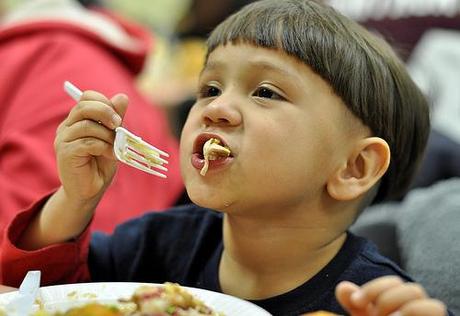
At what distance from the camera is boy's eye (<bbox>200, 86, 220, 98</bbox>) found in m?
0.98

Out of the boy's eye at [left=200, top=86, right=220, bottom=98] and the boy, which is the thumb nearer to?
the boy

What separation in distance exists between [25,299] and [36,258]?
0.75ft

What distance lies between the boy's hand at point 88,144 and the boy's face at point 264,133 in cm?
10

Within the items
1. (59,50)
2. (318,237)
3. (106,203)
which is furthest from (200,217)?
(59,50)

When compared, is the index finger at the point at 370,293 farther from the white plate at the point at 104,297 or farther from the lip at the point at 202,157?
the lip at the point at 202,157

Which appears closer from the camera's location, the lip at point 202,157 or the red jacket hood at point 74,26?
the lip at point 202,157

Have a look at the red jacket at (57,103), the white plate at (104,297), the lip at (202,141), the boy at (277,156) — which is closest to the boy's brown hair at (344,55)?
the boy at (277,156)

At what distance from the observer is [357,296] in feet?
2.34

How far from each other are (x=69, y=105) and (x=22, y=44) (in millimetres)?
298

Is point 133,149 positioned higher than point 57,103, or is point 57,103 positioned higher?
point 133,149

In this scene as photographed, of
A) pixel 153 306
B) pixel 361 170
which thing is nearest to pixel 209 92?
pixel 361 170

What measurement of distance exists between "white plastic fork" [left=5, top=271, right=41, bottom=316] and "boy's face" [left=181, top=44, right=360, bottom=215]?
21 centimetres

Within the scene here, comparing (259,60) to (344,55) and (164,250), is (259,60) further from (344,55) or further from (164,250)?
(164,250)

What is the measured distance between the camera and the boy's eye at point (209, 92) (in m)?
0.98
